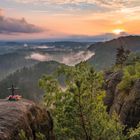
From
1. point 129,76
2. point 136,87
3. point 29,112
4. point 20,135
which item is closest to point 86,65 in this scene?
point 29,112

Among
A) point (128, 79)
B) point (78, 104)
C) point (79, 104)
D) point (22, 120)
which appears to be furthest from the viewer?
point (128, 79)

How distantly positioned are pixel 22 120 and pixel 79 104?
4606 millimetres

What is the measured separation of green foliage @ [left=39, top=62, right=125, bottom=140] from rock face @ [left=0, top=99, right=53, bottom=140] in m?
0.96

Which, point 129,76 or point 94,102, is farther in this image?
point 129,76

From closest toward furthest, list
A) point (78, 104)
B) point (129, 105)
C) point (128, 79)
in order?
point (78, 104) → point (129, 105) → point (128, 79)

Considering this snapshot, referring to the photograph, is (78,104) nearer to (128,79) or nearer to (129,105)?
(129,105)

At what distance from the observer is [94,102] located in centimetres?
2470

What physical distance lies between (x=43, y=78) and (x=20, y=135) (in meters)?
6.17

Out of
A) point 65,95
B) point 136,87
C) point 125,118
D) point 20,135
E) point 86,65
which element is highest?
point 86,65

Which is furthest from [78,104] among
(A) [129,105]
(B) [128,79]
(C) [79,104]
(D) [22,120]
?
(B) [128,79]

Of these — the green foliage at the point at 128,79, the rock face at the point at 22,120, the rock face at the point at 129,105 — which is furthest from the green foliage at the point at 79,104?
the green foliage at the point at 128,79

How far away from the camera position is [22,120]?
2033cm

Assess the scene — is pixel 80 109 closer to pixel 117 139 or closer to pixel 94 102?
pixel 94 102

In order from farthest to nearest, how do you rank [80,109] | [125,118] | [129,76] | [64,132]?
[129,76] → [125,118] → [64,132] → [80,109]
